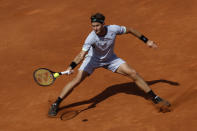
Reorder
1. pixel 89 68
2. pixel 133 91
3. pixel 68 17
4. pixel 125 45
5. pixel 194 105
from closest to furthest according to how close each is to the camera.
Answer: pixel 194 105, pixel 89 68, pixel 133 91, pixel 125 45, pixel 68 17

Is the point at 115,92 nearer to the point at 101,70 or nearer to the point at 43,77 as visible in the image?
the point at 101,70

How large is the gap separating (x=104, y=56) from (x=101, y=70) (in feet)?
6.93

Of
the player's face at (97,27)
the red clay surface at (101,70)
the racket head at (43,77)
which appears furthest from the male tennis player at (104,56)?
the racket head at (43,77)

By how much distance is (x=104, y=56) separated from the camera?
7.18 m

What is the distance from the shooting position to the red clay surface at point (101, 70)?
696 cm

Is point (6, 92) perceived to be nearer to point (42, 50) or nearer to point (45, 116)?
point (45, 116)

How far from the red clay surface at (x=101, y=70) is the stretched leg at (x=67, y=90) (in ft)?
0.53

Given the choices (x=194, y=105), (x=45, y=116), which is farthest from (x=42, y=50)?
(x=194, y=105)

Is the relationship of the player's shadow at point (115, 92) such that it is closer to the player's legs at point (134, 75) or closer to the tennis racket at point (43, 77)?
the player's legs at point (134, 75)

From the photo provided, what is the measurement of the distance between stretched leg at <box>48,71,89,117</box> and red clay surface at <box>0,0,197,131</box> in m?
0.16

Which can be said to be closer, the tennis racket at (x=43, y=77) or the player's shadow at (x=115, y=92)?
the tennis racket at (x=43, y=77)

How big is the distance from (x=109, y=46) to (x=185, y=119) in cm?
194

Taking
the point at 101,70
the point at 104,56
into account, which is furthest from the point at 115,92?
the point at 101,70

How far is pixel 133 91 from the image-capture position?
7.96 m
